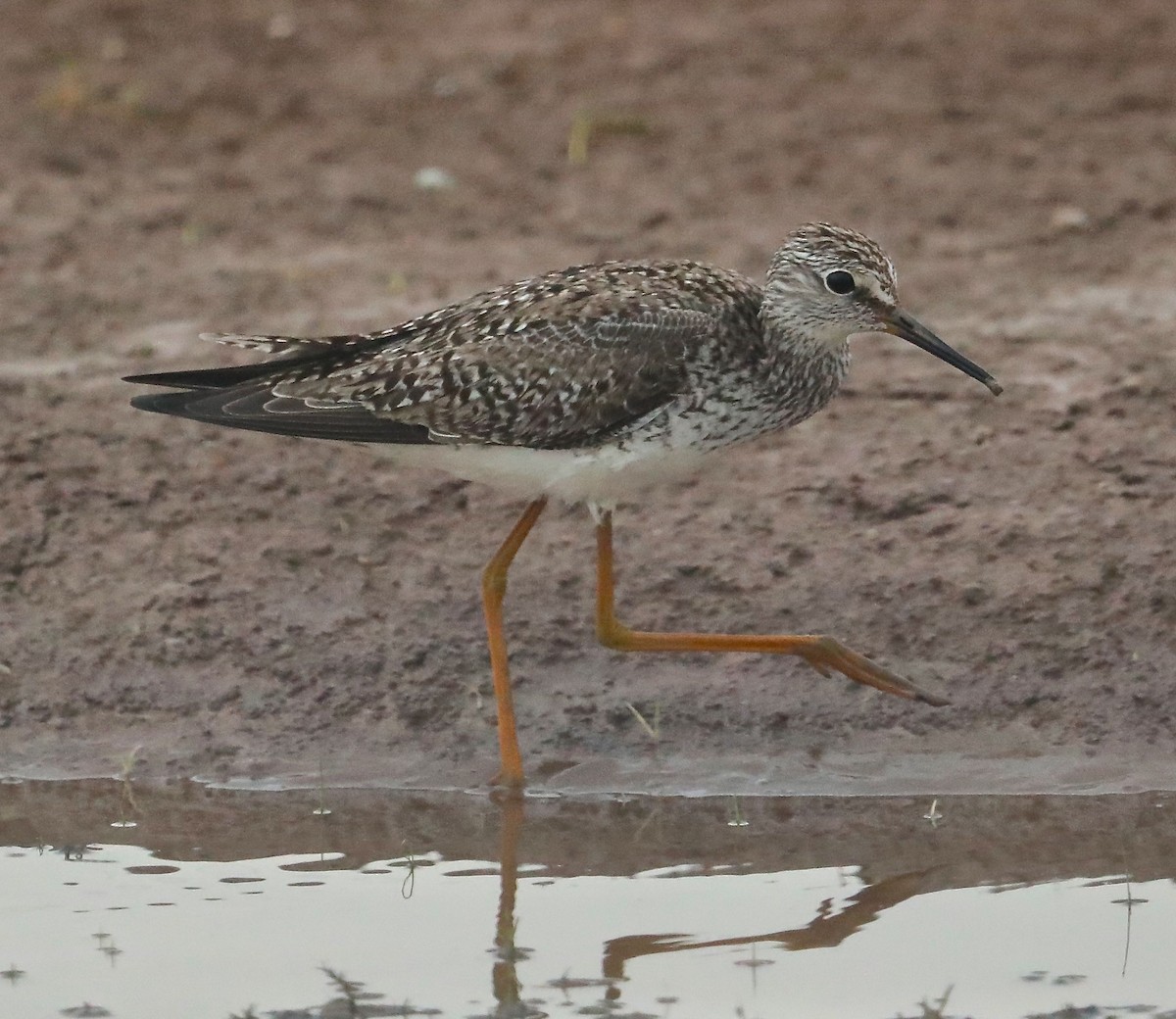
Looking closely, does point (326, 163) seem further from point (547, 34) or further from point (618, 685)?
point (618, 685)

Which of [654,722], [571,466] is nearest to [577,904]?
[654,722]

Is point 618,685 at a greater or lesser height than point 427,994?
greater


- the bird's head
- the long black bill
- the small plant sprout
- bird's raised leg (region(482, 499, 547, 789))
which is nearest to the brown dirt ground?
the small plant sprout

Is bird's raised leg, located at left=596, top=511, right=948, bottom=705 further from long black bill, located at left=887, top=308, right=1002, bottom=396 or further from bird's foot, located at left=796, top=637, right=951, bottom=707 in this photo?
long black bill, located at left=887, top=308, right=1002, bottom=396

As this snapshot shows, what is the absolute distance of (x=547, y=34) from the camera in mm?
13336

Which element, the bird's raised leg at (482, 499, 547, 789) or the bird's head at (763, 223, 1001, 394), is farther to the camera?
the bird's head at (763, 223, 1001, 394)

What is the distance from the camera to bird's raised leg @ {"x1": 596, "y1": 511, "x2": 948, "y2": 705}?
7.08 metres

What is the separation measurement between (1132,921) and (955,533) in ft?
7.80

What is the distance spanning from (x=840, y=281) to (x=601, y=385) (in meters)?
0.92

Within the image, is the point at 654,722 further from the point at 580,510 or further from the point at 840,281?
the point at 840,281

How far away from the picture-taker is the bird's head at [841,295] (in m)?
7.11

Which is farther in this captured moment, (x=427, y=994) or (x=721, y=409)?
(x=721, y=409)

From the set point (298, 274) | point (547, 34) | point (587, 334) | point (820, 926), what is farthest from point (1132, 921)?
point (547, 34)

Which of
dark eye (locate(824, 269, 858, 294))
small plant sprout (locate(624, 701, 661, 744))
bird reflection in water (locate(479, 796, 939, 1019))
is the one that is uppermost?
dark eye (locate(824, 269, 858, 294))
